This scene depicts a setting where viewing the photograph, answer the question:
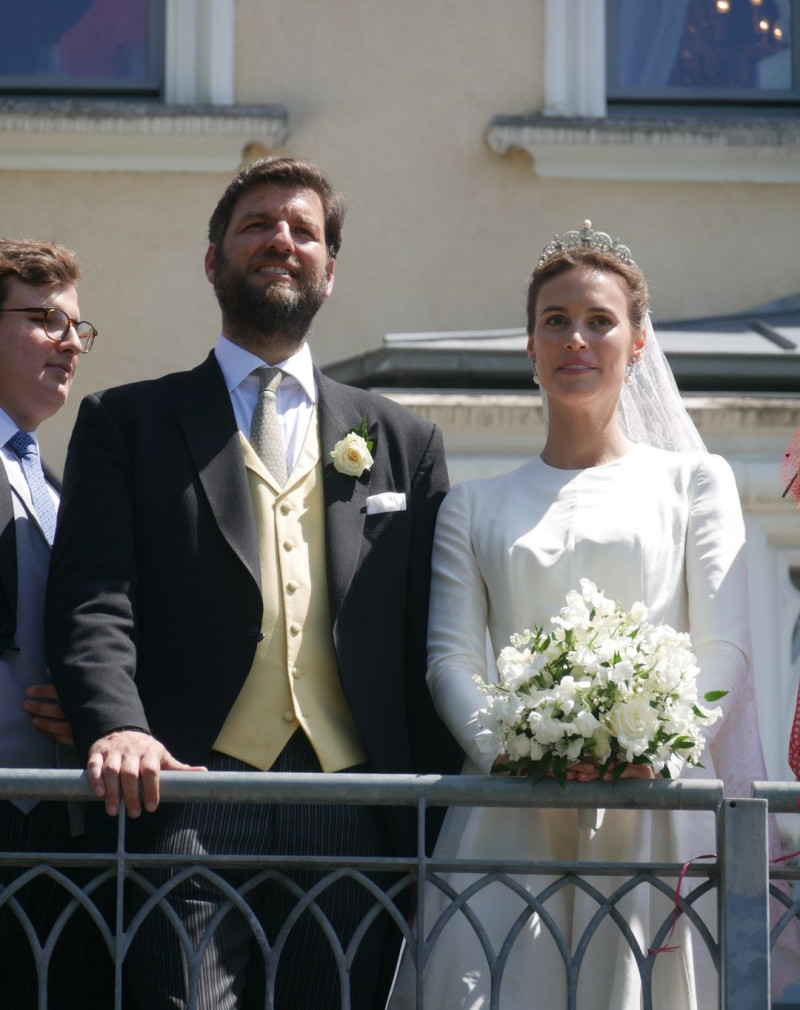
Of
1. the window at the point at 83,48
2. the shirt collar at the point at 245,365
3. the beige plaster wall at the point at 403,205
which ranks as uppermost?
the window at the point at 83,48

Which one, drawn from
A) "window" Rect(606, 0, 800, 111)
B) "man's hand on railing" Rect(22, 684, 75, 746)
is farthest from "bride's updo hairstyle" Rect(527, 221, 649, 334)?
"window" Rect(606, 0, 800, 111)

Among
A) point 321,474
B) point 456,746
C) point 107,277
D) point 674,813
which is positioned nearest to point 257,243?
point 321,474

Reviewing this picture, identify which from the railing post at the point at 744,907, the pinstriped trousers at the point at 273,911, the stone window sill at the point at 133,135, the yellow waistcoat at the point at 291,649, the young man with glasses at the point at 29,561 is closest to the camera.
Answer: the railing post at the point at 744,907

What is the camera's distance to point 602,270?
403 cm

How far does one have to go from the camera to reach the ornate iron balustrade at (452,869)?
3.29 m

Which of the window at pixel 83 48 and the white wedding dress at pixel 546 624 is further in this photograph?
the window at pixel 83 48

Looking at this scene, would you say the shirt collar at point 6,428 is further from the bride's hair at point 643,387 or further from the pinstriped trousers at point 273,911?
the bride's hair at point 643,387

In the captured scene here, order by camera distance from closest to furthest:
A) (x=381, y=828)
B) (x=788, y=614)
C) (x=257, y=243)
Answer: (x=381, y=828) → (x=257, y=243) → (x=788, y=614)

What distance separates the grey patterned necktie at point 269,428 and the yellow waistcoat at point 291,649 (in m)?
0.02

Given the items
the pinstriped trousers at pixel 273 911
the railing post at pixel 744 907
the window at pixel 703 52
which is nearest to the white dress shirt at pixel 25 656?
the pinstriped trousers at pixel 273 911

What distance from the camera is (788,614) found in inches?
248

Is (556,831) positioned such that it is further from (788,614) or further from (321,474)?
(788,614)

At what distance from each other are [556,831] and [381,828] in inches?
13.8

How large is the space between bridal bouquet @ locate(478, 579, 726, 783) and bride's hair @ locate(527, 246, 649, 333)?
3.00 ft
